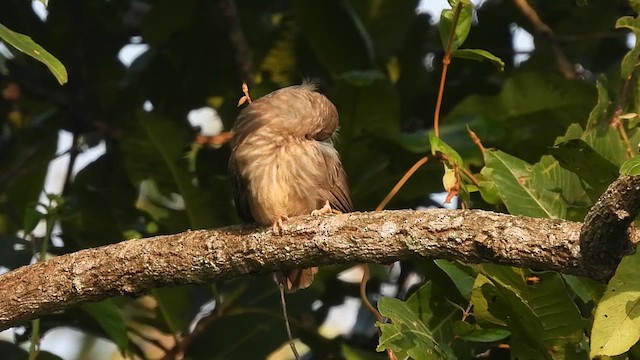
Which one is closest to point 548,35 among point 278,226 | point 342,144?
point 342,144

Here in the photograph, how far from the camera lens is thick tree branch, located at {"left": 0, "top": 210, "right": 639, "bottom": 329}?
93.2 inches

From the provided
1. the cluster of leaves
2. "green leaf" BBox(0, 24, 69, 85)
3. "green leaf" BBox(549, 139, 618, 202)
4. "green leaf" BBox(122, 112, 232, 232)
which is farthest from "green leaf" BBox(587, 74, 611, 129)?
"green leaf" BBox(0, 24, 69, 85)

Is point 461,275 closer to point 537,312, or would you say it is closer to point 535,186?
point 537,312

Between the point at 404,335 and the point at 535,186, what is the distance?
0.72 metres

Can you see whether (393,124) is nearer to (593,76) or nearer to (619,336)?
(593,76)

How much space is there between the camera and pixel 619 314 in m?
2.48

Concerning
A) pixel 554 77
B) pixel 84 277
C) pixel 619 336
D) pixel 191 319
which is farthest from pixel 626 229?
→ pixel 191 319

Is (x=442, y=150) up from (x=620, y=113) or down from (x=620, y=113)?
up

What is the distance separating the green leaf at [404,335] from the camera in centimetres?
258

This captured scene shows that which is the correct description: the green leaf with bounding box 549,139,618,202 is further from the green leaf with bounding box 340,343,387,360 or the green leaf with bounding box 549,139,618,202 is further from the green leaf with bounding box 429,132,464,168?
the green leaf with bounding box 340,343,387,360

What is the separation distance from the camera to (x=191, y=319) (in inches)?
162

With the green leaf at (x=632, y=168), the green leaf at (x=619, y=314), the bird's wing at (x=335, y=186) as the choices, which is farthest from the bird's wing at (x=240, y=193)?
the green leaf at (x=632, y=168)

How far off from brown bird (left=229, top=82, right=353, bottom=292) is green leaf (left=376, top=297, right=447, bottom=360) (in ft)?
2.11

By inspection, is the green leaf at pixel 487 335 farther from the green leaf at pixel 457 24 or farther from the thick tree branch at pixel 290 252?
the green leaf at pixel 457 24
